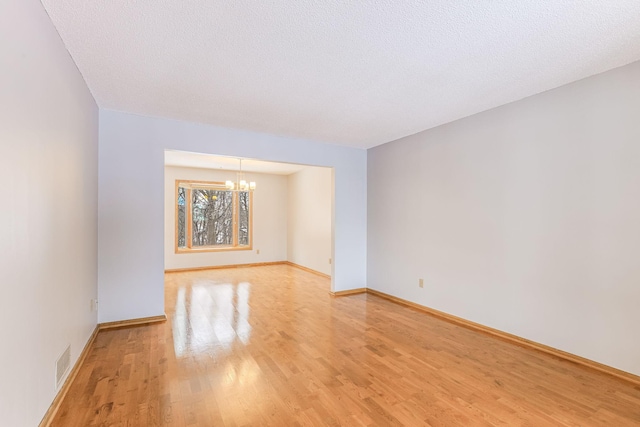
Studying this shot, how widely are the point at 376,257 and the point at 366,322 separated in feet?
4.92

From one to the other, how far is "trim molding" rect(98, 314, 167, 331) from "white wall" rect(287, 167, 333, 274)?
3356mm

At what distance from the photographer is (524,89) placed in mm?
2791

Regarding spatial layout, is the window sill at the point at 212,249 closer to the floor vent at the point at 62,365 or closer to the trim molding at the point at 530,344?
the trim molding at the point at 530,344

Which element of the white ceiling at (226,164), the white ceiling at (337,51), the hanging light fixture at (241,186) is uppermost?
the white ceiling at (337,51)

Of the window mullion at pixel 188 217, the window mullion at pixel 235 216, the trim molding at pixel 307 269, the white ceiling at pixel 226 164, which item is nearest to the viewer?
the white ceiling at pixel 226 164

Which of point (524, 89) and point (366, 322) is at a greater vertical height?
point (524, 89)

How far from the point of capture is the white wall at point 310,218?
20.8 ft

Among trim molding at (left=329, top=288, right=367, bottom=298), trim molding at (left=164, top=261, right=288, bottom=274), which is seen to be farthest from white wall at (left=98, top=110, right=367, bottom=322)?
trim molding at (left=164, top=261, right=288, bottom=274)

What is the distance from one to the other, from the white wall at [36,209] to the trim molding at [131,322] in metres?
0.84

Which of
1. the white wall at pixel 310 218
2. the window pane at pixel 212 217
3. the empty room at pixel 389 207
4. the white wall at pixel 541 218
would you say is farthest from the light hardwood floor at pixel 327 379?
the window pane at pixel 212 217

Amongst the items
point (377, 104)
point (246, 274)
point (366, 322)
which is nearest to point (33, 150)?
point (377, 104)

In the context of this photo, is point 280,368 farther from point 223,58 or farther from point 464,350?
point 223,58

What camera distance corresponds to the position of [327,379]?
7.44 feet

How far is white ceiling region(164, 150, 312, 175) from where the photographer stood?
5.65m
